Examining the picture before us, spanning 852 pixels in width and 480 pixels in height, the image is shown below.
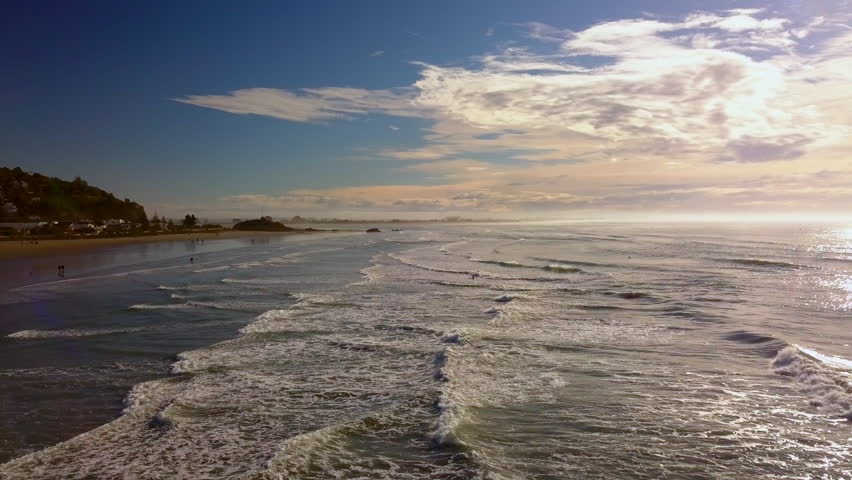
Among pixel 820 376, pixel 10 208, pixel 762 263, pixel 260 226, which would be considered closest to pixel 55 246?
pixel 10 208

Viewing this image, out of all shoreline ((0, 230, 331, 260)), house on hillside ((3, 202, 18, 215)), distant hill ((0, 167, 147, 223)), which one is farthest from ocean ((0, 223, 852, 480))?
distant hill ((0, 167, 147, 223))

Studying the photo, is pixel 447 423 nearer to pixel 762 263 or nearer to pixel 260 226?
pixel 762 263

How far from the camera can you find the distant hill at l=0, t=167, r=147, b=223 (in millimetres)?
87438

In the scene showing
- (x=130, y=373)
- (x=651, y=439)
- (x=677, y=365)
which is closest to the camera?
(x=651, y=439)

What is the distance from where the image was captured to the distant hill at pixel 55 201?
8744 centimetres

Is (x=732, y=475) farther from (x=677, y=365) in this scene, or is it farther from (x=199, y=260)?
(x=199, y=260)

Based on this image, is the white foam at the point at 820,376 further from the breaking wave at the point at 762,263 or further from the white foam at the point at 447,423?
the breaking wave at the point at 762,263

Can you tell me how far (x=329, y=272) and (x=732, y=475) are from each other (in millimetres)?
29780

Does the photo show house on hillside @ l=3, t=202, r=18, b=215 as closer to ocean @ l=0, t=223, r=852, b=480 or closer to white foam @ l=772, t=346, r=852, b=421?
ocean @ l=0, t=223, r=852, b=480

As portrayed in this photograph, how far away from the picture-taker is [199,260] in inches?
1750

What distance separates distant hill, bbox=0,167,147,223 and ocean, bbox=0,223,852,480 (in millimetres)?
80218

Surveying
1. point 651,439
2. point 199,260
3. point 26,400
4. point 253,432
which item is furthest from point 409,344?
point 199,260

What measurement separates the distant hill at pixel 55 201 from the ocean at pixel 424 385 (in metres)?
80.2

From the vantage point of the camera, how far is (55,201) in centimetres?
9350
